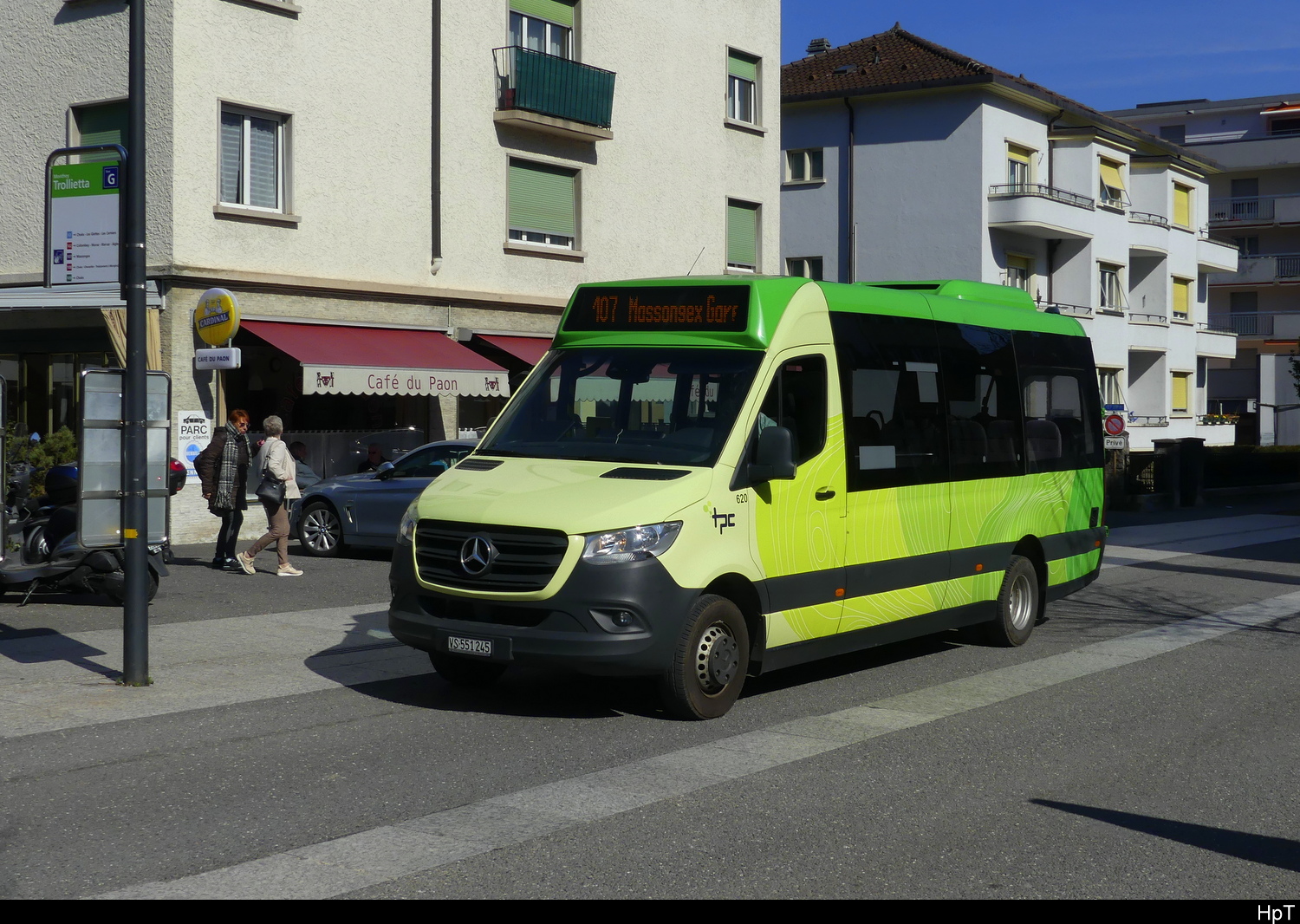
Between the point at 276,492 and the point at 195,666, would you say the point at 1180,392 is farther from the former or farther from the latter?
the point at 195,666

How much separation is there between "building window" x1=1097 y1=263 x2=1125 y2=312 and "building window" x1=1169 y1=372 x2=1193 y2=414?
516 centimetres

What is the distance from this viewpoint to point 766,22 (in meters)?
28.6

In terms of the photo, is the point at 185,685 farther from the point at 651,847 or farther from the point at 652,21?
the point at 652,21

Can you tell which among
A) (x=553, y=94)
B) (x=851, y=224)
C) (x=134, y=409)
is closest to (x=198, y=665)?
(x=134, y=409)

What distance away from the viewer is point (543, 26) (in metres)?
24.1

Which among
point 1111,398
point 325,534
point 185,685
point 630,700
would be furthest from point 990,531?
point 1111,398

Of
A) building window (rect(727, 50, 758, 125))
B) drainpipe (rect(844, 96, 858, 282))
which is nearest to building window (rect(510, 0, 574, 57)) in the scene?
building window (rect(727, 50, 758, 125))

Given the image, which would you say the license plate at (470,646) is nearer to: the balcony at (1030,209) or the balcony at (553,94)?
the balcony at (553,94)

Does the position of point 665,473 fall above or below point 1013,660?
above

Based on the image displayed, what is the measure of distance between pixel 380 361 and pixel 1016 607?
1163 centimetres

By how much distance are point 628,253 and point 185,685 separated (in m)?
18.0

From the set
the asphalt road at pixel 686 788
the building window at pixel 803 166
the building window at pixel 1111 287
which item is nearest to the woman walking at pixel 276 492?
the asphalt road at pixel 686 788

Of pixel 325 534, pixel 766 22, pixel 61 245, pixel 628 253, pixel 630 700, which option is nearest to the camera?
pixel 630 700

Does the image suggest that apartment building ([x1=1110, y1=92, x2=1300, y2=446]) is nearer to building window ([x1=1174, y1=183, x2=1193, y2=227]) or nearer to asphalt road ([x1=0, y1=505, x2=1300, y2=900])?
building window ([x1=1174, y1=183, x2=1193, y2=227])
